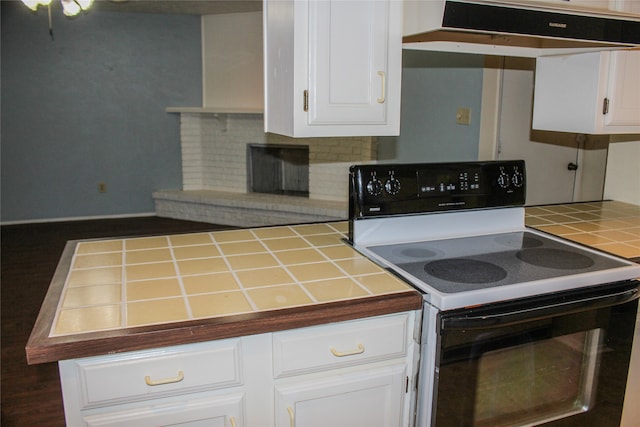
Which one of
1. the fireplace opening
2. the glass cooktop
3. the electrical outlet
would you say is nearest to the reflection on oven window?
the glass cooktop

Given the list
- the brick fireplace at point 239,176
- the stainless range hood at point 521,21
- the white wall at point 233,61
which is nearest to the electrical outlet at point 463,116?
the brick fireplace at point 239,176

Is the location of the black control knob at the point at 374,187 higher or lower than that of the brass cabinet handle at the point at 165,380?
higher

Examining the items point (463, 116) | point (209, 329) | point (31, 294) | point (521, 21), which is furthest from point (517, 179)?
point (31, 294)

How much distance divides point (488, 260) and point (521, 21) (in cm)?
74

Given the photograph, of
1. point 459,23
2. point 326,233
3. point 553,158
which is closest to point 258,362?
point 326,233

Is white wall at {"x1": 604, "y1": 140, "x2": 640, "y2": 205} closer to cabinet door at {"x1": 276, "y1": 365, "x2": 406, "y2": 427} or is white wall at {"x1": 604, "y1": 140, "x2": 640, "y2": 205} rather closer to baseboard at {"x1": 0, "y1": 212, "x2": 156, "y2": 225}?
cabinet door at {"x1": 276, "y1": 365, "x2": 406, "y2": 427}

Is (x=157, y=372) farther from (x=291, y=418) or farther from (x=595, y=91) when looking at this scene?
(x=595, y=91)

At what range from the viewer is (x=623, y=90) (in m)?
2.13

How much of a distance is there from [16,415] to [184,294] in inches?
64.0

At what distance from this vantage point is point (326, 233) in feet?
6.54

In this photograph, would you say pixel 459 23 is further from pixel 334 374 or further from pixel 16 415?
pixel 16 415

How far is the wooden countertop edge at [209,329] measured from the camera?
3.76 ft

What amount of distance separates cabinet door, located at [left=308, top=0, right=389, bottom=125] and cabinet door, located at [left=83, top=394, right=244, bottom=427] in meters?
0.86

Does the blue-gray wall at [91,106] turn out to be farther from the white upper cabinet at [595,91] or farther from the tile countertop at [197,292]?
the white upper cabinet at [595,91]
